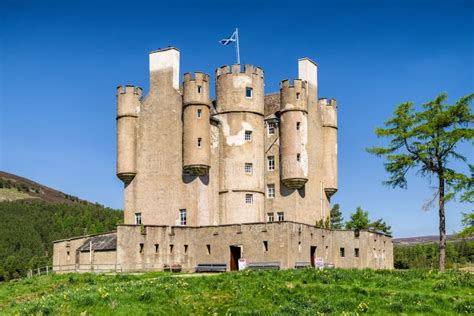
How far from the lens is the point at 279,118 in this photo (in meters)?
62.0

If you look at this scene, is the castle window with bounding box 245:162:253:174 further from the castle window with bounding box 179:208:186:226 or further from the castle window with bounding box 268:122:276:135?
the castle window with bounding box 179:208:186:226

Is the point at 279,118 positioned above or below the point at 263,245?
→ above

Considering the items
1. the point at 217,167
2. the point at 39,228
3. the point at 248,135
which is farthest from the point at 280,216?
the point at 39,228

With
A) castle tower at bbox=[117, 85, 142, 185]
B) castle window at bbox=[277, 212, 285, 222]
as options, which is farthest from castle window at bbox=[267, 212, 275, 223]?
castle tower at bbox=[117, 85, 142, 185]

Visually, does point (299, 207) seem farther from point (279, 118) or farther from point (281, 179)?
point (279, 118)

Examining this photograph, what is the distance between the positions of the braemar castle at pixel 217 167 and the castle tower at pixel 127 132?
0.09m

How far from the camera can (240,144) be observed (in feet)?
200

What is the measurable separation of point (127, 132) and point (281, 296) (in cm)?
3525

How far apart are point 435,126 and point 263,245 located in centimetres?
1603

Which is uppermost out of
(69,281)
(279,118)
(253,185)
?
(279,118)

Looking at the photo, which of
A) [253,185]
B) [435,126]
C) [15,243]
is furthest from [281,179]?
[15,243]

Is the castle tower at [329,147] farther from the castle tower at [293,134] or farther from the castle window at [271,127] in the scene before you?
the castle window at [271,127]

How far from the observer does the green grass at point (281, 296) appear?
27.3 meters

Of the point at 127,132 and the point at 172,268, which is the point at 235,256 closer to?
the point at 172,268
